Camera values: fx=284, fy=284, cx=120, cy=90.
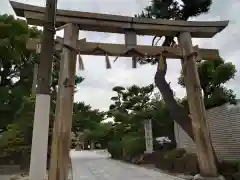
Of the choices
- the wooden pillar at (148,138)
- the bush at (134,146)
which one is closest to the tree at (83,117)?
the bush at (134,146)

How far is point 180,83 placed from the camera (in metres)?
14.1

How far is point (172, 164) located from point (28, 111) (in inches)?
289

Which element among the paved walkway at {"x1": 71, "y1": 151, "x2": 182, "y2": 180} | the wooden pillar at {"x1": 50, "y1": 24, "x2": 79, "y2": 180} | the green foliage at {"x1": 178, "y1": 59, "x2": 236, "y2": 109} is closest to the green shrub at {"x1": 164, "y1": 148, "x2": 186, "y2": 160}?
the paved walkway at {"x1": 71, "y1": 151, "x2": 182, "y2": 180}

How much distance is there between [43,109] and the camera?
468 centimetres

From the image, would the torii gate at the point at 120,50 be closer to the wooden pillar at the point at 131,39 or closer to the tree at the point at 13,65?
the wooden pillar at the point at 131,39

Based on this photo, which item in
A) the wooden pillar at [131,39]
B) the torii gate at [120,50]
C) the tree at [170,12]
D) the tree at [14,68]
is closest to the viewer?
the torii gate at [120,50]

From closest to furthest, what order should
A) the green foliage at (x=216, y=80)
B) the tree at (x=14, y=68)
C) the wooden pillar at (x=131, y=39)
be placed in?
the wooden pillar at (x=131, y=39) → the green foliage at (x=216, y=80) → the tree at (x=14, y=68)

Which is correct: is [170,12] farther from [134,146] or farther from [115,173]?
[134,146]

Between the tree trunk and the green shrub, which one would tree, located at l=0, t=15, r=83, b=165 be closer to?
the green shrub

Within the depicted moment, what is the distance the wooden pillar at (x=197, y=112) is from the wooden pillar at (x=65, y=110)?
2502 mm

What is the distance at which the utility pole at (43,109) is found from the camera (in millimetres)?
4531

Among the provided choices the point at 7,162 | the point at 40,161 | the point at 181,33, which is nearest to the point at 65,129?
the point at 40,161

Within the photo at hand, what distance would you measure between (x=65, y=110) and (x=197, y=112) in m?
2.76

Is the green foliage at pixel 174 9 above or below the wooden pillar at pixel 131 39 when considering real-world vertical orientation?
above
